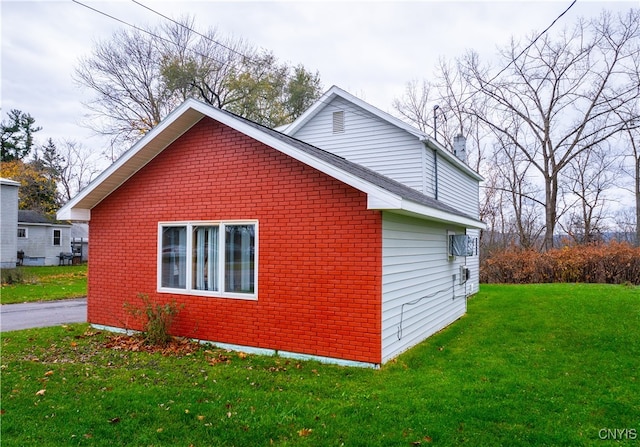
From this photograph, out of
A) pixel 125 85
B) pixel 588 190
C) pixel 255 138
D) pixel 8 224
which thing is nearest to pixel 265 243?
pixel 255 138

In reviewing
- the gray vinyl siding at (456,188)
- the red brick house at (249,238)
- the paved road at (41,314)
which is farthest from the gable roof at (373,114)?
the paved road at (41,314)

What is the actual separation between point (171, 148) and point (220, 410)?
5412mm

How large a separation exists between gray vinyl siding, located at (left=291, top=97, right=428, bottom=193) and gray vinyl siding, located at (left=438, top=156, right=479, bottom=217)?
1.19m

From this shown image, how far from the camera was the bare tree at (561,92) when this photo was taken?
22.6 m

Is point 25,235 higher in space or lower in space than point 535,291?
higher

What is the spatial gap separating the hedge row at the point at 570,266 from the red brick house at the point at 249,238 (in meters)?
12.5

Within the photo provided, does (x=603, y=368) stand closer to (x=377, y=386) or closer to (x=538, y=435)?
(x=538, y=435)

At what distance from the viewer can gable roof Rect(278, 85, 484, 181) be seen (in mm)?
10625

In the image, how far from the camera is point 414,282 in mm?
7680

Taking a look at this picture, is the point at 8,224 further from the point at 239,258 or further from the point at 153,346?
the point at 239,258

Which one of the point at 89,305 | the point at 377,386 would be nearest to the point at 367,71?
the point at 89,305

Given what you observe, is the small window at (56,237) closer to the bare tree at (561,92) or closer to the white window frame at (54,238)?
the white window frame at (54,238)

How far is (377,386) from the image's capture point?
5410 mm

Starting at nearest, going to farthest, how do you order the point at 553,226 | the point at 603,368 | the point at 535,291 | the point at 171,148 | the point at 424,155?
the point at 603,368, the point at 171,148, the point at 424,155, the point at 535,291, the point at 553,226
